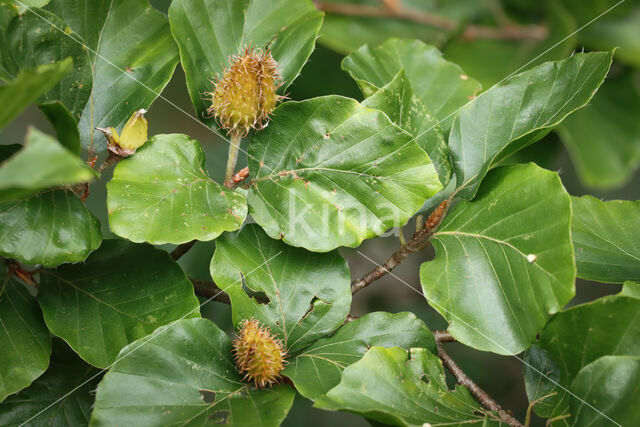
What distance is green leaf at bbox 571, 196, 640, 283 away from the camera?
46 centimetres

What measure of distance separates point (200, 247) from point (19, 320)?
0.39m

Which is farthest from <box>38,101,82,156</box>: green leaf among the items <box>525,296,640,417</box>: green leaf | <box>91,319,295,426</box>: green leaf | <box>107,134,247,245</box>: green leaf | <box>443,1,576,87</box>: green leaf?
<box>443,1,576,87</box>: green leaf

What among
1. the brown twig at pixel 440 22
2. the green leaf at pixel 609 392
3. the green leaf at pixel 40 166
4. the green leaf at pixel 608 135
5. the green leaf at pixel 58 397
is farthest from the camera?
the brown twig at pixel 440 22

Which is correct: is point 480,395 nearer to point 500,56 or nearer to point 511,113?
point 511,113

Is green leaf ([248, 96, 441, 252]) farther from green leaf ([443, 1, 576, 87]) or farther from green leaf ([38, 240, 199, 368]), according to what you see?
green leaf ([443, 1, 576, 87])

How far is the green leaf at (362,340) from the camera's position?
1.37ft

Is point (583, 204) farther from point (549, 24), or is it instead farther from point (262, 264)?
point (549, 24)

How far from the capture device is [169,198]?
0.40 m

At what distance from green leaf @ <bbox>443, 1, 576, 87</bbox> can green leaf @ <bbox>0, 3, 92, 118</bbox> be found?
0.69 m

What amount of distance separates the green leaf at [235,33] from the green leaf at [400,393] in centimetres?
24

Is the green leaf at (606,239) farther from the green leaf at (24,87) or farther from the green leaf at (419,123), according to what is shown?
the green leaf at (24,87)

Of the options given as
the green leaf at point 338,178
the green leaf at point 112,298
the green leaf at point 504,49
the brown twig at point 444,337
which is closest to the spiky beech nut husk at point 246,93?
the green leaf at point 338,178

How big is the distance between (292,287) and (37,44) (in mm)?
267

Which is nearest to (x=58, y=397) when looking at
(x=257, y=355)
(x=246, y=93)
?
(x=257, y=355)
